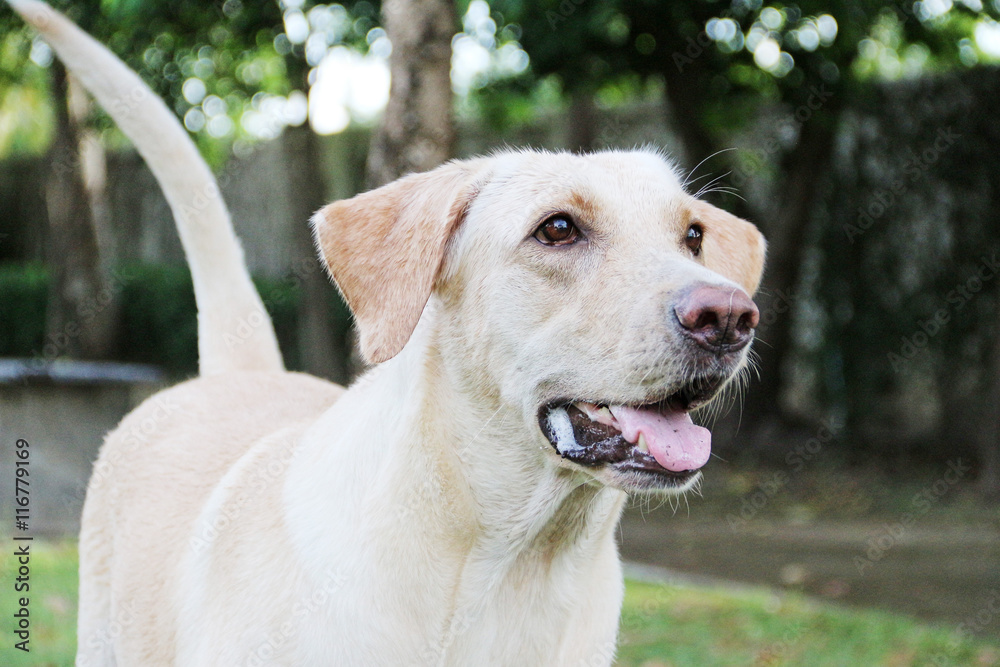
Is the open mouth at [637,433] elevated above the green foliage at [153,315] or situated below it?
above

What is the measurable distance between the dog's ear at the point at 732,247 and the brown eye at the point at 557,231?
55cm

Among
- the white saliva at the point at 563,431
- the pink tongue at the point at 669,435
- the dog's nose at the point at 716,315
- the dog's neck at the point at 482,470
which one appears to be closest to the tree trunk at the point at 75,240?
the dog's neck at the point at 482,470

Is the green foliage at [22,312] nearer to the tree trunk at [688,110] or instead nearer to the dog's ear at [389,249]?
the tree trunk at [688,110]

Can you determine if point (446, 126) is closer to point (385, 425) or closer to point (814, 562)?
point (385, 425)

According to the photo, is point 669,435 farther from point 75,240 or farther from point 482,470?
point 75,240

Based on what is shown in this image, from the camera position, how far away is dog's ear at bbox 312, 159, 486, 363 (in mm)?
2283

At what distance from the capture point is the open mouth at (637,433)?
7.01 feet

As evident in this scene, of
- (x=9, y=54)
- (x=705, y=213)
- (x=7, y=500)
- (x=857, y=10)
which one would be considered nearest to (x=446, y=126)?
(x=705, y=213)

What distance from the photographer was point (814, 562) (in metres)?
6.48

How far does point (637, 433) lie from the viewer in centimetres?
217

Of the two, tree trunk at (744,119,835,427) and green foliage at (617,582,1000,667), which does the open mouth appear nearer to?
green foliage at (617,582,1000,667)

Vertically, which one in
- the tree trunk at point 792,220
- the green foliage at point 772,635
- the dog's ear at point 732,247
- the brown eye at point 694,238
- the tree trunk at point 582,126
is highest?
the brown eye at point 694,238

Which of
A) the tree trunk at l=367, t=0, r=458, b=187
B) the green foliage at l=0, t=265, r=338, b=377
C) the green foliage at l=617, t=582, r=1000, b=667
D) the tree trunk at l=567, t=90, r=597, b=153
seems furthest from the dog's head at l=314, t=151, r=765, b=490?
the green foliage at l=0, t=265, r=338, b=377

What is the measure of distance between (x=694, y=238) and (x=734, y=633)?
2.93m
